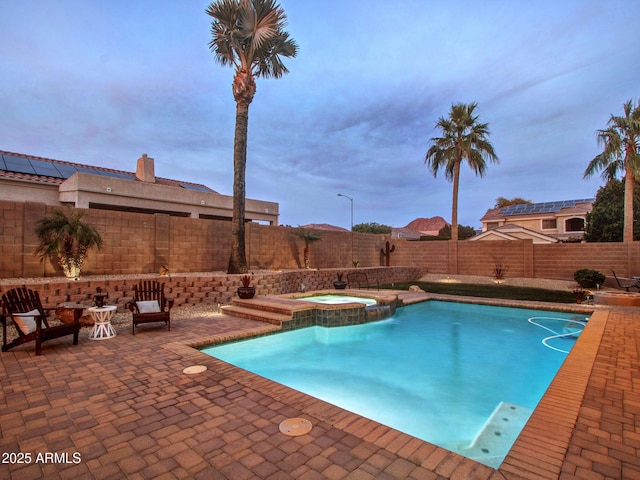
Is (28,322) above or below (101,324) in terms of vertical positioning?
above

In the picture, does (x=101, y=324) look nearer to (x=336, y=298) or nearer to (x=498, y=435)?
(x=498, y=435)

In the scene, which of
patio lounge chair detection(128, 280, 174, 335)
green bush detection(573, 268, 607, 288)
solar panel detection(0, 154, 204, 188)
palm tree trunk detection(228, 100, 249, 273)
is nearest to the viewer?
patio lounge chair detection(128, 280, 174, 335)

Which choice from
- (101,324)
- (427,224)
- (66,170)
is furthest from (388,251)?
(427,224)

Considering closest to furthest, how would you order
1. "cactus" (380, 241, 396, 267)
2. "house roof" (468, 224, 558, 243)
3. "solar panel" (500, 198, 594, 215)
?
"cactus" (380, 241, 396, 267) → "house roof" (468, 224, 558, 243) → "solar panel" (500, 198, 594, 215)

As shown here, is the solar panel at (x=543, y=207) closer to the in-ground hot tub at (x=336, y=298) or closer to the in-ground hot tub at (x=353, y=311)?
the in-ground hot tub at (x=336, y=298)

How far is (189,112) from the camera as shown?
20.5m

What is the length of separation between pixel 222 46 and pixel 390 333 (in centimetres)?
1079

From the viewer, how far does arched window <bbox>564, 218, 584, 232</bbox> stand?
32656 millimetres

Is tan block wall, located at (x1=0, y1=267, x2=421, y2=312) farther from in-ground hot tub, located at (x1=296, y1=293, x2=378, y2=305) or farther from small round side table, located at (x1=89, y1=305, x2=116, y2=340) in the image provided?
small round side table, located at (x1=89, y1=305, x2=116, y2=340)

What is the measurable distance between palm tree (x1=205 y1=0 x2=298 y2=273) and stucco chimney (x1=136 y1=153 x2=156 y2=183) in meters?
9.44

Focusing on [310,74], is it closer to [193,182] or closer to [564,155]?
[193,182]

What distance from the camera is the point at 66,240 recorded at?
8227 mm

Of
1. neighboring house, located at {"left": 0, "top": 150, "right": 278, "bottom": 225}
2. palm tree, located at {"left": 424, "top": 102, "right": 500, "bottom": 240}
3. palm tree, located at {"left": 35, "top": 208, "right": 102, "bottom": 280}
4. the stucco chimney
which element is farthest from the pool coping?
the stucco chimney

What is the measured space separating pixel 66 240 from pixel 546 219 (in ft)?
131
